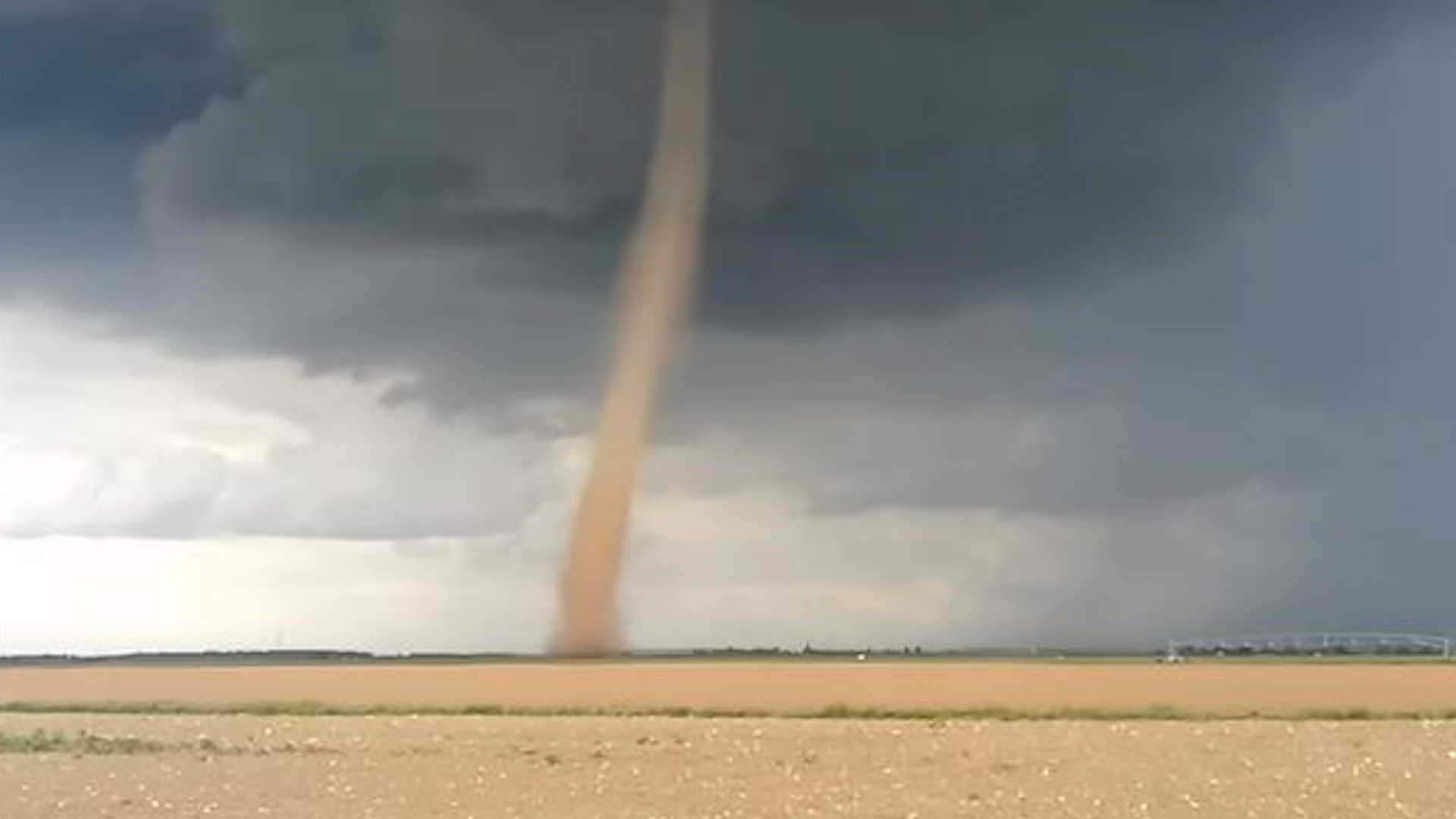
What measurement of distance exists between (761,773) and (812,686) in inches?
2763

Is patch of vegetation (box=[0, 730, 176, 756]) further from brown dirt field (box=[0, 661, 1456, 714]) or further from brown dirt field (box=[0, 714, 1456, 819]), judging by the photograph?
brown dirt field (box=[0, 661, 1456, 714])

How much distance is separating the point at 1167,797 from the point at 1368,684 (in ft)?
242

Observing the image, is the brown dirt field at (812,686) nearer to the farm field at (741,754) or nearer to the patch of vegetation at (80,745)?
the farm field at (741,754)

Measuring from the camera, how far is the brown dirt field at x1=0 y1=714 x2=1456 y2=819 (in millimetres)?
39250

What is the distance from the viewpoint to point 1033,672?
143 m

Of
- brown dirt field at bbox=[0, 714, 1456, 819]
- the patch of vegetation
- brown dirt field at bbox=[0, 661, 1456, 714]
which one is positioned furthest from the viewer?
brown dirt field at bbox=[0, 661, 1456, 714]

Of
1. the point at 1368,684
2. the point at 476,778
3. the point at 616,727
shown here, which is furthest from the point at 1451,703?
the point at 476,778

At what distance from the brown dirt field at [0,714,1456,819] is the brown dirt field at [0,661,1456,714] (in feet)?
78.6

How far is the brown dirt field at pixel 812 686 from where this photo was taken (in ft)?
306

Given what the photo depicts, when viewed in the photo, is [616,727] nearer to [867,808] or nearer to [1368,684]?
[867,808]

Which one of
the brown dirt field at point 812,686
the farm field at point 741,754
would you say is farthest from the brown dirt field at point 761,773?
the brown dirt field at point 812,686

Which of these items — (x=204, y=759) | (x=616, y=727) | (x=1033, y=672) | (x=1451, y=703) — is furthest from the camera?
(x=1033, y=672)

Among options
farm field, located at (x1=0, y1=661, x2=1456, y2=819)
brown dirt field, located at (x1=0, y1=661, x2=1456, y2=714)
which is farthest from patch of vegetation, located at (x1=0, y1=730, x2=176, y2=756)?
brown dirt field, located at (x1=0, y1=661, x2=1456, y2=714)

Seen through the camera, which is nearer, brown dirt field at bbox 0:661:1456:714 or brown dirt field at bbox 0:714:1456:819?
brown dirt field at bbox 0:714:1456:819
